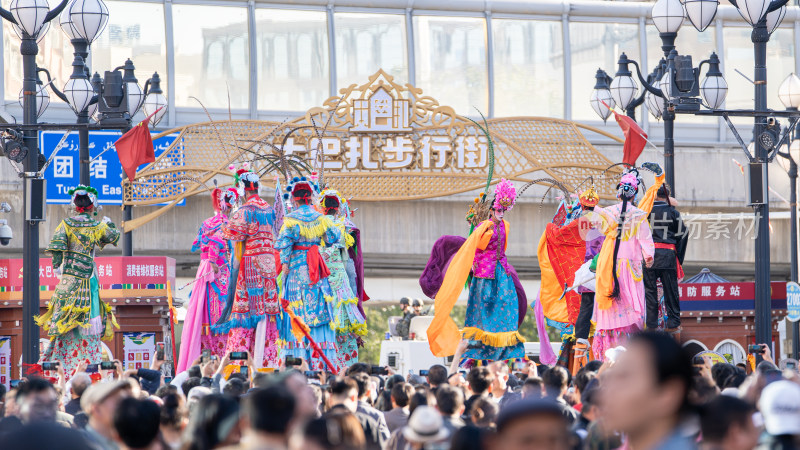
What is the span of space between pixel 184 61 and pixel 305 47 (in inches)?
87.6

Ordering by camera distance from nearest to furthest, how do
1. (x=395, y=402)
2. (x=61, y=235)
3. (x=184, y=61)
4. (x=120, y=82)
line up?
1. (x=395, y=402)
2. (x=61, y=235)
3. (x=120, y=82)
4. (x=184, y=61)

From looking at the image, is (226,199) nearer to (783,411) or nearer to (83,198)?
(83,198)

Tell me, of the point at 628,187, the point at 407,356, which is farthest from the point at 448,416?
the point at 407,356

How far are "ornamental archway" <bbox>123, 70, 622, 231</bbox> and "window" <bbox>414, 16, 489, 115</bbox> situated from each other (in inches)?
191

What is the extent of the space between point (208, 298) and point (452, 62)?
38.2 feet

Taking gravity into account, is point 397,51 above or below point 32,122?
above

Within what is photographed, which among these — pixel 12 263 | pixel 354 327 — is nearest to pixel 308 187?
pixel 354 327

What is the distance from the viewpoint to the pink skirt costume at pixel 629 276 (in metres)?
11.7

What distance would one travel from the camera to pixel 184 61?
22594 mm

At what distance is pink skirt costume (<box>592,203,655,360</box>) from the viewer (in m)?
11.7

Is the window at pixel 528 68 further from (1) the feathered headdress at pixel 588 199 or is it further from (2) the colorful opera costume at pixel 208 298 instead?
(2) the colorful opera costume at pixel 208 298

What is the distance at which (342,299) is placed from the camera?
482 inches

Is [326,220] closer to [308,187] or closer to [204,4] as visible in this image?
[308,187]

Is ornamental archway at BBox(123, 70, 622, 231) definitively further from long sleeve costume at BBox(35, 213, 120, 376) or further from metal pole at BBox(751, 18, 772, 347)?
long sleeve costume at BBox(35, 213, 120, 376)
